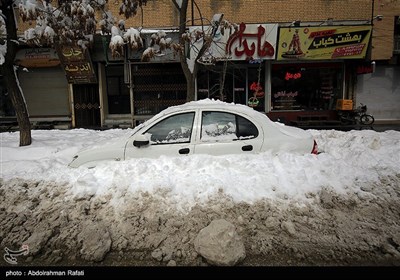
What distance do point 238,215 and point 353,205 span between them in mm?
1691

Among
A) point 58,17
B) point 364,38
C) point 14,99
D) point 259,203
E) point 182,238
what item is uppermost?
point 364,38

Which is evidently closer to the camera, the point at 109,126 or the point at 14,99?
the point at 14,99

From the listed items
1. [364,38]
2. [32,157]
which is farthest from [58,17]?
[364,38]

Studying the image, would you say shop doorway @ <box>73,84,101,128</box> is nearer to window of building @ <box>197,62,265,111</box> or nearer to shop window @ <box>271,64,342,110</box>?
window of building @ <box>197,62,265,111</box>

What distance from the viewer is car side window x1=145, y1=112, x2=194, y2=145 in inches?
196

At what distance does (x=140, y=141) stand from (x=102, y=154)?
2.39ft

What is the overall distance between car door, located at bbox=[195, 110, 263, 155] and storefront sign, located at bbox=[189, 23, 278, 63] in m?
8.78

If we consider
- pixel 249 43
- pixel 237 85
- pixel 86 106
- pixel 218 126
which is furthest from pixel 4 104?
pixel 218 126

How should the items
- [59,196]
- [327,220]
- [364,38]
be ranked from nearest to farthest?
1. [327,220]
2. [59,196]
3. [364,38]

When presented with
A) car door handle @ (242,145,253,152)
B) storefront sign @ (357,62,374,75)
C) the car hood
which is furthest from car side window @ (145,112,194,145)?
storefront sign @ (357,62,374,75)

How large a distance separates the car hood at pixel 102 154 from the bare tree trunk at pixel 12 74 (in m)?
3.74

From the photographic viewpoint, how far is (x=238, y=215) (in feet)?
13.1

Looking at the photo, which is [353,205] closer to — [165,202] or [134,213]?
[165,202]

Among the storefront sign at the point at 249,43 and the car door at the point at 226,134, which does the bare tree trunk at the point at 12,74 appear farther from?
the storefront sign at the point at 249,43
